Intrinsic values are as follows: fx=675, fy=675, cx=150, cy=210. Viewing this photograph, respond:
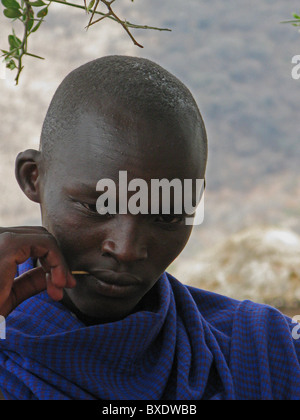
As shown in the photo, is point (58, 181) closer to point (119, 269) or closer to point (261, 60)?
point (119, 269)

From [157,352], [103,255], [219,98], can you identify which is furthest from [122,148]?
[219,98]

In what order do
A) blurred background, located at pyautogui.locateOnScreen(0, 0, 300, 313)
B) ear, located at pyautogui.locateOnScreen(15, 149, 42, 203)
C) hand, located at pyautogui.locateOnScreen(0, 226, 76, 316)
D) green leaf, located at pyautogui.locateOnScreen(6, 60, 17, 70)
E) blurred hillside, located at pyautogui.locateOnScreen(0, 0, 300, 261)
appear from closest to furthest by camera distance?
hand, located at pyautogui.locateOnScreen(0, 226, 76, 316) → green leaf, located at pyautogui.locateOnScreen(6, 60, 17, 70) → ear, located at pyautogui.locateOnScreen(15, 149, 42, 203) → blurred background, located at pyautogui.locateOnScreen(0, 0, 300, 313) → blurred hillside, located at pyautogui.locateOnScreen(0, 0, 300, 261)

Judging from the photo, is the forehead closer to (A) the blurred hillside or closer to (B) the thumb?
(B) the thumb

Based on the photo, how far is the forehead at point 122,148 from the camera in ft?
5.15

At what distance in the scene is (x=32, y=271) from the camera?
1567 mm

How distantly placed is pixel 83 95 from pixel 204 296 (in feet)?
2.58

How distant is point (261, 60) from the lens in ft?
27.0

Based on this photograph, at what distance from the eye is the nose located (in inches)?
3.1

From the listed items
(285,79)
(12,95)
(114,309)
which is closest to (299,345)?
(114,309)

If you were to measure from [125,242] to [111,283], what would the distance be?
4.4 inches

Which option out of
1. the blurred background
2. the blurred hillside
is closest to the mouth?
the blurred background

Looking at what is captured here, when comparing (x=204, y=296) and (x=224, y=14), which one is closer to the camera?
(x=204, y=296)

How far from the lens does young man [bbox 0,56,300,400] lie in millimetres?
1550

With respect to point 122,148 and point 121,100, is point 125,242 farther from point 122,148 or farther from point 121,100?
point 121,100
